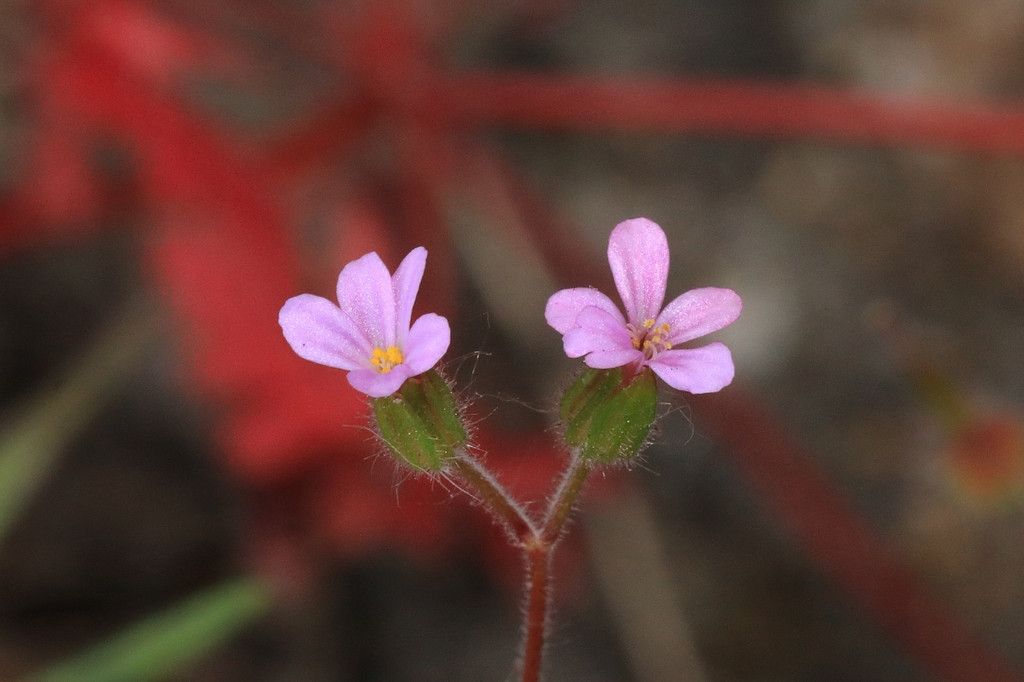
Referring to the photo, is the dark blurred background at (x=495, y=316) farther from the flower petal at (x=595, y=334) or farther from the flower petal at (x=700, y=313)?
the flower petal at (x=595, y=334)

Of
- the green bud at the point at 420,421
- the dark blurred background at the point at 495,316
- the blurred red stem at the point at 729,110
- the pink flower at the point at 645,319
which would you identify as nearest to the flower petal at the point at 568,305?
the pink flower at the point at 645,319

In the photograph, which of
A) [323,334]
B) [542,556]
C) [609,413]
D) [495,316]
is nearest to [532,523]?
[542,556]

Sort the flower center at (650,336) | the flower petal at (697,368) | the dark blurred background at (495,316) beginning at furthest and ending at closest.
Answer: the dark blurred background at (495,316) < the flower center at (650,336) < the flower petal at (697,368)

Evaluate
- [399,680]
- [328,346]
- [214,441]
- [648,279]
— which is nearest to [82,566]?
[214,441]

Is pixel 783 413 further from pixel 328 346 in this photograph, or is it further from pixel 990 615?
pixel 328 346

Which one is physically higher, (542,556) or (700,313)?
(700,313)

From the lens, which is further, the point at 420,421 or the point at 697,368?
the point at 420,421

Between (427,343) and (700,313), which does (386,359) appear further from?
(700,313)
